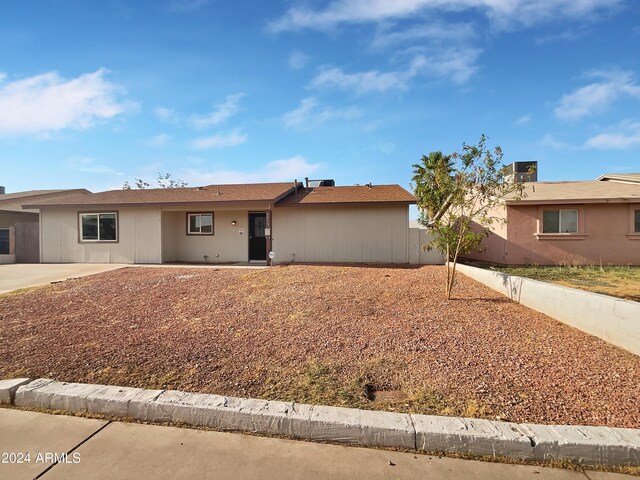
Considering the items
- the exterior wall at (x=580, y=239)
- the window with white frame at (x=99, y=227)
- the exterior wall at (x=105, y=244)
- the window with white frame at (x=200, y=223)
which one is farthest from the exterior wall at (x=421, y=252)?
the window with white frame at (x=99, y=227)

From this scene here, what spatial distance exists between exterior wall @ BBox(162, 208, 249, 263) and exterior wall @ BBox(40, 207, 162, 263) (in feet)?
1.65

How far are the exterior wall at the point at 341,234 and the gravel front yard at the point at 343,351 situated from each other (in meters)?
5.88

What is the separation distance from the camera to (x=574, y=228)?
13.0 meters

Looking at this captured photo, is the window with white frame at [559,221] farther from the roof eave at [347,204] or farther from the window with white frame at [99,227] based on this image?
the window with white frame at [99,227]

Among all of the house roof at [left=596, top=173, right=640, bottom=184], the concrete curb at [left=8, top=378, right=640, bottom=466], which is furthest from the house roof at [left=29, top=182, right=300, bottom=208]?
the house roof at [left=596, top=173, right=640, bottom=184]

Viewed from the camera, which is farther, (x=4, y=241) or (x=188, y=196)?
(x=4, y=241)

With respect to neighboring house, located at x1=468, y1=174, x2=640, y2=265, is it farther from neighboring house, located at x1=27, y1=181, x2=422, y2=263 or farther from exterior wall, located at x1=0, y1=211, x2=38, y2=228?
exterior wall, located at x1=0, y1=211, x2=38, y2=228

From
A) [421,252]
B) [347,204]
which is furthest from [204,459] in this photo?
[421,252]

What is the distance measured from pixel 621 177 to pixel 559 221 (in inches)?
221

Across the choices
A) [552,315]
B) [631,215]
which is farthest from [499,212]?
[552,315]

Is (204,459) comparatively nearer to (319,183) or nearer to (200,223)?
→ (200,223)

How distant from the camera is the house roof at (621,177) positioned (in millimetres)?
14686

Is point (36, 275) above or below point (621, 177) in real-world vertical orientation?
below

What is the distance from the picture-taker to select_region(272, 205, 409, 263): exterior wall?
1317cm
